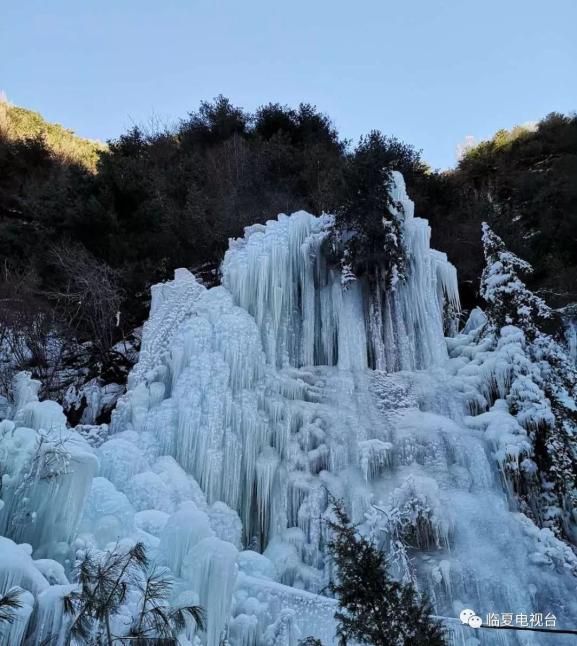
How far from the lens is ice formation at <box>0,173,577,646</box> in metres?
5.23

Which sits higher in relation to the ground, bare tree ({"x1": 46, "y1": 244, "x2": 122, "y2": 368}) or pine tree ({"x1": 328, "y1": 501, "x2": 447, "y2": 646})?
bare tree ({"x1": 46, "y1": 244, "x2": 122, "y2": 368})

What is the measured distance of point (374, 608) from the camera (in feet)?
13.4

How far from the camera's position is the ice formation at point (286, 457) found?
523cm

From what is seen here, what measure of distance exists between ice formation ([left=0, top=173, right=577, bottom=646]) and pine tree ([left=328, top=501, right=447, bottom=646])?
103 cm

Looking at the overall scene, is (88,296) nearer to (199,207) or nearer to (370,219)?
(199,207)

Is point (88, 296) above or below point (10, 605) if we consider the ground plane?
above

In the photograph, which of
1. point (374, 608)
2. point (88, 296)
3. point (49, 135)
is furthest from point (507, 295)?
point (49, 135)

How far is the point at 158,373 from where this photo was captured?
27.9ft

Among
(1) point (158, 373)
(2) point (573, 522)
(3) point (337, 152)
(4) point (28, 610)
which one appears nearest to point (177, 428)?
(1) point (158, 373)

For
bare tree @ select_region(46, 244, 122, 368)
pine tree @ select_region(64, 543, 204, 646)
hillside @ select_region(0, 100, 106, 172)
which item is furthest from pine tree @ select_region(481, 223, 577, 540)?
hillside @ select_region(0, 100, 106, 172)

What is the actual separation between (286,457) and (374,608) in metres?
4.04

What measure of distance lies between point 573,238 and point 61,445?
41.4 ft

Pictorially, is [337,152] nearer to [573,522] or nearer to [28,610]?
[573,522]

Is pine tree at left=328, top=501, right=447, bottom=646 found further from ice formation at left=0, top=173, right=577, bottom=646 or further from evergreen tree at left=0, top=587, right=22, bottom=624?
evergreen tree at left=0, top=587, right=22, bottom=624
